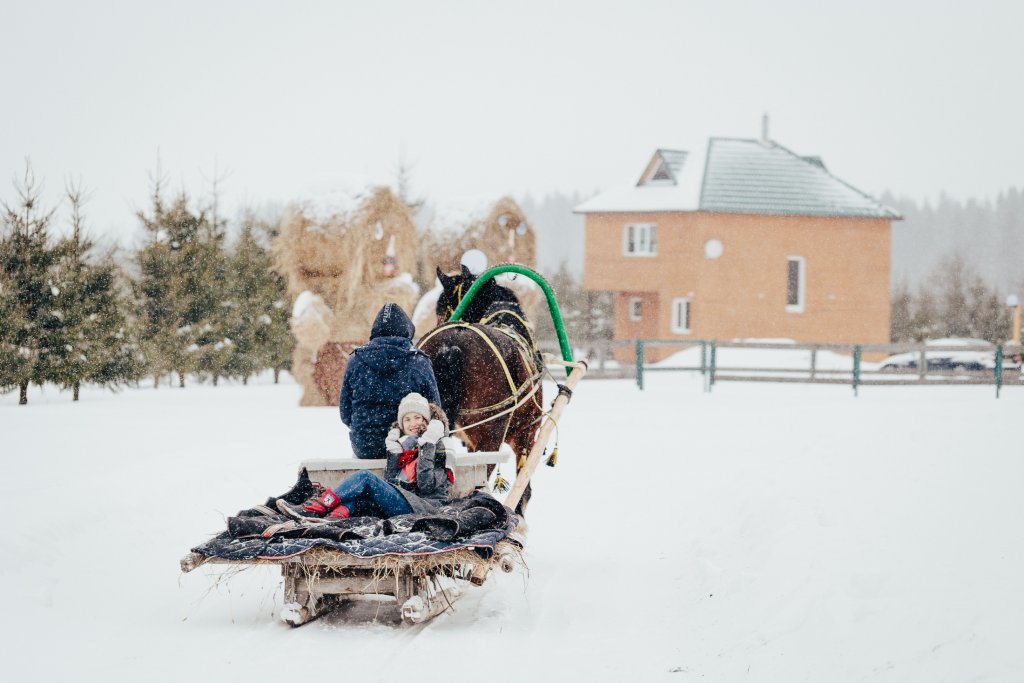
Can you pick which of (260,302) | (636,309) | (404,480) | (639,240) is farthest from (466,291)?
(636,309)

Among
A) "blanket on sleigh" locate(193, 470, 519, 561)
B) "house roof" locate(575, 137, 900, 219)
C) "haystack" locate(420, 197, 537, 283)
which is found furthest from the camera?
"house roof" locate(575, 137, 900, 219)

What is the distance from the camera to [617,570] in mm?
7602

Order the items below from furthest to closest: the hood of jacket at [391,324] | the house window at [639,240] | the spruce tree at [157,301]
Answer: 1. the house window at [639,240]
2. the spruce tree at [157,301]
3. the hood of jacket at [391,324]

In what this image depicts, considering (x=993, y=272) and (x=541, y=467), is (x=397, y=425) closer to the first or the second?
(x=541, y=467)

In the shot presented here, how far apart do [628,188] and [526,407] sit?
98.9 feet

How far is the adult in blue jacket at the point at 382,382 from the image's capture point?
7.34 metres

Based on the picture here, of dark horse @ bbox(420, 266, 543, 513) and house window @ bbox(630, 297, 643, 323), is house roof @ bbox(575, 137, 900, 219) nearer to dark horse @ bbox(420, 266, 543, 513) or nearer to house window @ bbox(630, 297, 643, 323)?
house window @ bbox(630, 297, 643, 323)

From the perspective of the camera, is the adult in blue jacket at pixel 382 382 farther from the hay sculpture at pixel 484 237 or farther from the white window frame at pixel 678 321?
the white window frame at pixel 678 321

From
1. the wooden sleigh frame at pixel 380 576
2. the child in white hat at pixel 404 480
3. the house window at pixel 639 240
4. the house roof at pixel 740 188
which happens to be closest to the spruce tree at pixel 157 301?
the child in white hat at pixel 404 480

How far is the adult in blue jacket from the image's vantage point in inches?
289

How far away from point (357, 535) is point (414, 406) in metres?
1.25

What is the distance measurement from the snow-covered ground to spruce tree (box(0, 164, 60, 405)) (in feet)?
13.8

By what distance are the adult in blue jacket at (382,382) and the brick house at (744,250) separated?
1163 inches

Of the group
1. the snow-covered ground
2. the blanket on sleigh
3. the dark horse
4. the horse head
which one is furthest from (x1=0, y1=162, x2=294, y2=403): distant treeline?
the blanket on sleigh
